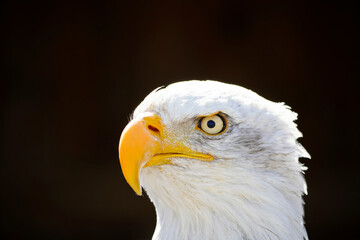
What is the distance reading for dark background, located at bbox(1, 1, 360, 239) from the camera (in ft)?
24.3

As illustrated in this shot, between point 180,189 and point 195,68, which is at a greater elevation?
point 195,68

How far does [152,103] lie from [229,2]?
17.5 ft

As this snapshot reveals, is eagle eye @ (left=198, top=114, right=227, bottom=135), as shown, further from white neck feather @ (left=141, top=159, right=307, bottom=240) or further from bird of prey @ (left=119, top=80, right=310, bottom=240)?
white neck feather @ (left=141, top=159, right=307, bottom=240)

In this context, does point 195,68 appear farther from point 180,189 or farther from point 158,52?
point 180,189

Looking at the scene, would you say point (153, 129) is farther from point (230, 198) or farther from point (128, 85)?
point (128, 85)

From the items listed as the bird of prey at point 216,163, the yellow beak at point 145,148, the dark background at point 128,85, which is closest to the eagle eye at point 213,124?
the bird of prey at point 216,163

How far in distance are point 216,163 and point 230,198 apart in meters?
0.19

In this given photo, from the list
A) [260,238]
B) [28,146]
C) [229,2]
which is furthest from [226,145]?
[28,146]

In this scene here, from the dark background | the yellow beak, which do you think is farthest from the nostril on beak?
the dark background

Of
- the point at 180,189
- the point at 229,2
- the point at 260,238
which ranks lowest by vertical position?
the point at 260,238

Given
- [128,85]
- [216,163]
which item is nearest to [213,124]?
[216,163]

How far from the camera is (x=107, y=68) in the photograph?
7.67 meters

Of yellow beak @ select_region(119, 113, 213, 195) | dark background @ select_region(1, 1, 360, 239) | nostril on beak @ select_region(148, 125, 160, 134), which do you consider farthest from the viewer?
dark background @ select_region(1, 1, 360, 239)

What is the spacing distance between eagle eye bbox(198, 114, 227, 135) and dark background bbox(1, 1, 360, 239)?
5.31 m
